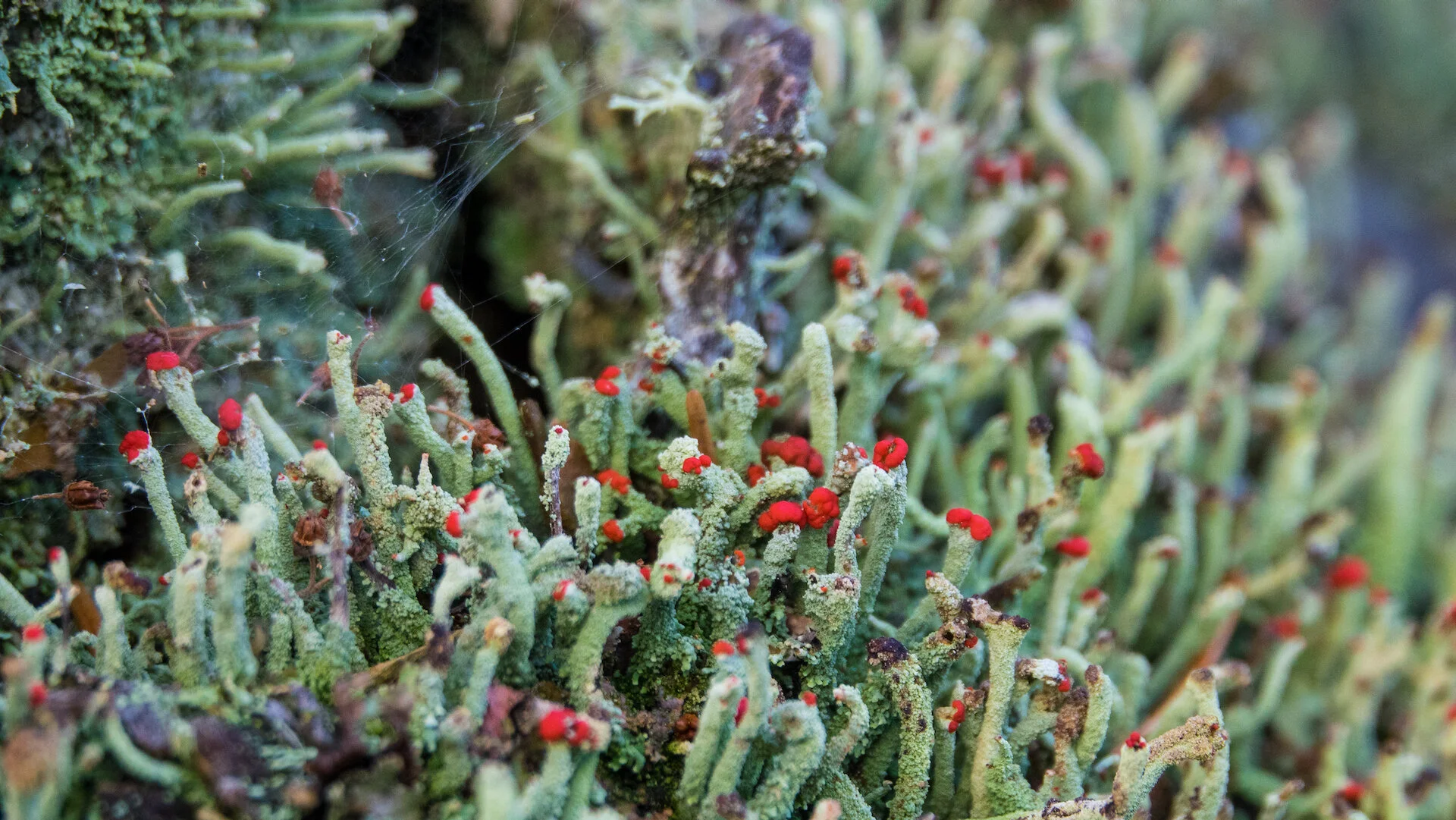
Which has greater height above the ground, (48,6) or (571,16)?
(571,16)

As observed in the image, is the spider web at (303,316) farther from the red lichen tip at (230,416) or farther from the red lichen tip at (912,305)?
the red lichen tip at (912,305)

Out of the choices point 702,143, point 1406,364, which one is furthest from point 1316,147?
point 702,143

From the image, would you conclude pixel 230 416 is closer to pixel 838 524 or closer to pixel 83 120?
pixel 83 120

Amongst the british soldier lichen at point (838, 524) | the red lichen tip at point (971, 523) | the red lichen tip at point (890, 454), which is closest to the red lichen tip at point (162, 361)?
the british soldier lichen at point (838, 524)

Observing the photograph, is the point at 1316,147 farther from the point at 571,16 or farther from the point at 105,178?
the point at 105,178

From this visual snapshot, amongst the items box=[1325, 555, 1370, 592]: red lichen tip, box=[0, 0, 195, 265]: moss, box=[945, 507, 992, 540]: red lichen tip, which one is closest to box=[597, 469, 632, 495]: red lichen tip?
box=[945, 507, 992, 540]: red lichen tip
